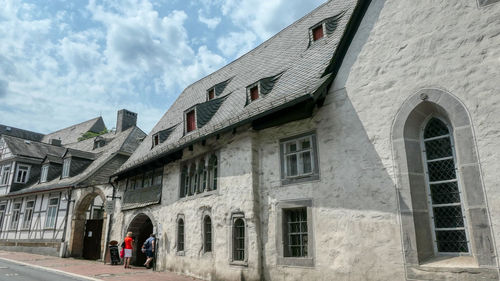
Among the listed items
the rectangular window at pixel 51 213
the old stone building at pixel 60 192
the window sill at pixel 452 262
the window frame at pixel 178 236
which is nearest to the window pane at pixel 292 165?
the window sill at pixel 452 262

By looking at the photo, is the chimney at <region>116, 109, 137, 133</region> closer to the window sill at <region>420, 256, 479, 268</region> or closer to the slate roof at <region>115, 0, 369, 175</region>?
the slate roof at <region>115, 0, 369, 175</region>

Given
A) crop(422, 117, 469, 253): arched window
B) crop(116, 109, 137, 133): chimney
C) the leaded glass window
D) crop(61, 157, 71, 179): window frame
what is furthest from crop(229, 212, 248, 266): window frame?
crop(116, 109, 137, 133): chimney

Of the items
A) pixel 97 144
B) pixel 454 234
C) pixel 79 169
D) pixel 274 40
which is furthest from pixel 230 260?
pixel 97 144

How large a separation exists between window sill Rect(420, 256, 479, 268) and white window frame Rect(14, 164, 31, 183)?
1065 inches

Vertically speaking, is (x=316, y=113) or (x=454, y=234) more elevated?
(x=316, y=113)

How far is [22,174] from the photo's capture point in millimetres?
25734

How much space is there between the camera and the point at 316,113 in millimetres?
9383

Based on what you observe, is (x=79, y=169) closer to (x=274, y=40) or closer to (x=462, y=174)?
(x=274, y=40)

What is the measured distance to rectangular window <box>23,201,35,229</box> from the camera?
23.0 meters

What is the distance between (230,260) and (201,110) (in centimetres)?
591

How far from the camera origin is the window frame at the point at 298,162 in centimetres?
907

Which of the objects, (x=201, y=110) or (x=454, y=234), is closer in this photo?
(x=454, y=234)

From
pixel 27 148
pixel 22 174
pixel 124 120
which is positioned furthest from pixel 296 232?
pixel 27 148

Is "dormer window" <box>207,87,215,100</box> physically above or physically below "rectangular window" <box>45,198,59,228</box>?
above
